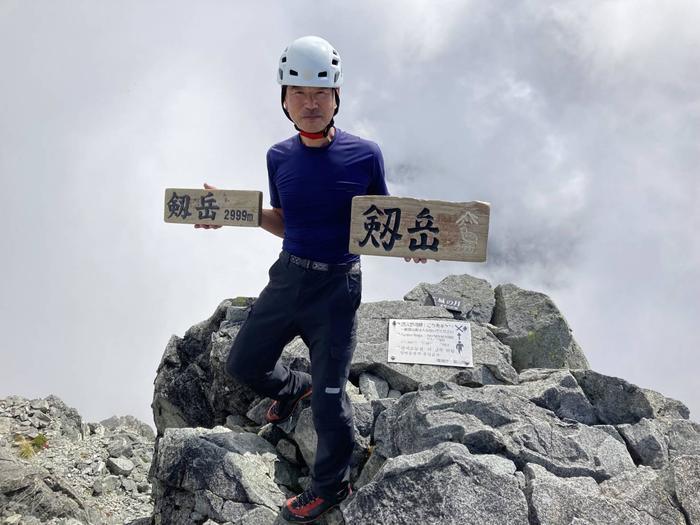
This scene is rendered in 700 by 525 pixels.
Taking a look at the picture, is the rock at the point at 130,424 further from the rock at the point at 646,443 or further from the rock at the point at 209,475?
the rock at the point at 646,443

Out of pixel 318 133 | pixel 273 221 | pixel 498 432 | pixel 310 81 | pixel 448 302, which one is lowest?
pixel 498 432

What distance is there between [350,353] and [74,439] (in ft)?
43.4

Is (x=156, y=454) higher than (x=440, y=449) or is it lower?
lower

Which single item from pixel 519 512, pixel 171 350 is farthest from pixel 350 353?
pixel 171 350

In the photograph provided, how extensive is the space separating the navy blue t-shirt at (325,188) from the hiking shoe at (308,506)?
8.19 feet

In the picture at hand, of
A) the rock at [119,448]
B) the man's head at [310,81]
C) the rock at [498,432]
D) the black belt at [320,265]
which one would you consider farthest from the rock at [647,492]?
the rock at [119,448]

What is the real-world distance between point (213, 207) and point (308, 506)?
11.8 feet

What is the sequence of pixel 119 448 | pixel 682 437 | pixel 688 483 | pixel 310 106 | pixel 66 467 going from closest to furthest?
pixel 688 483 → pixel 310 106 → pixel 682 437 → pixel 66 467 → pixel 119 448

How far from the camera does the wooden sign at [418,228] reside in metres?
5.93

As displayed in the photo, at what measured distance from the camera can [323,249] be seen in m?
6.17

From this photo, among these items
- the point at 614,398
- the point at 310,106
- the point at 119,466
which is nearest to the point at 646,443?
the point at 614,398

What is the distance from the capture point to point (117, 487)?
14219 millimetres

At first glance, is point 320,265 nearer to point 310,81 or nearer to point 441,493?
point 310,81

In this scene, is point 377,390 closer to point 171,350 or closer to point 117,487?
point 171,350
